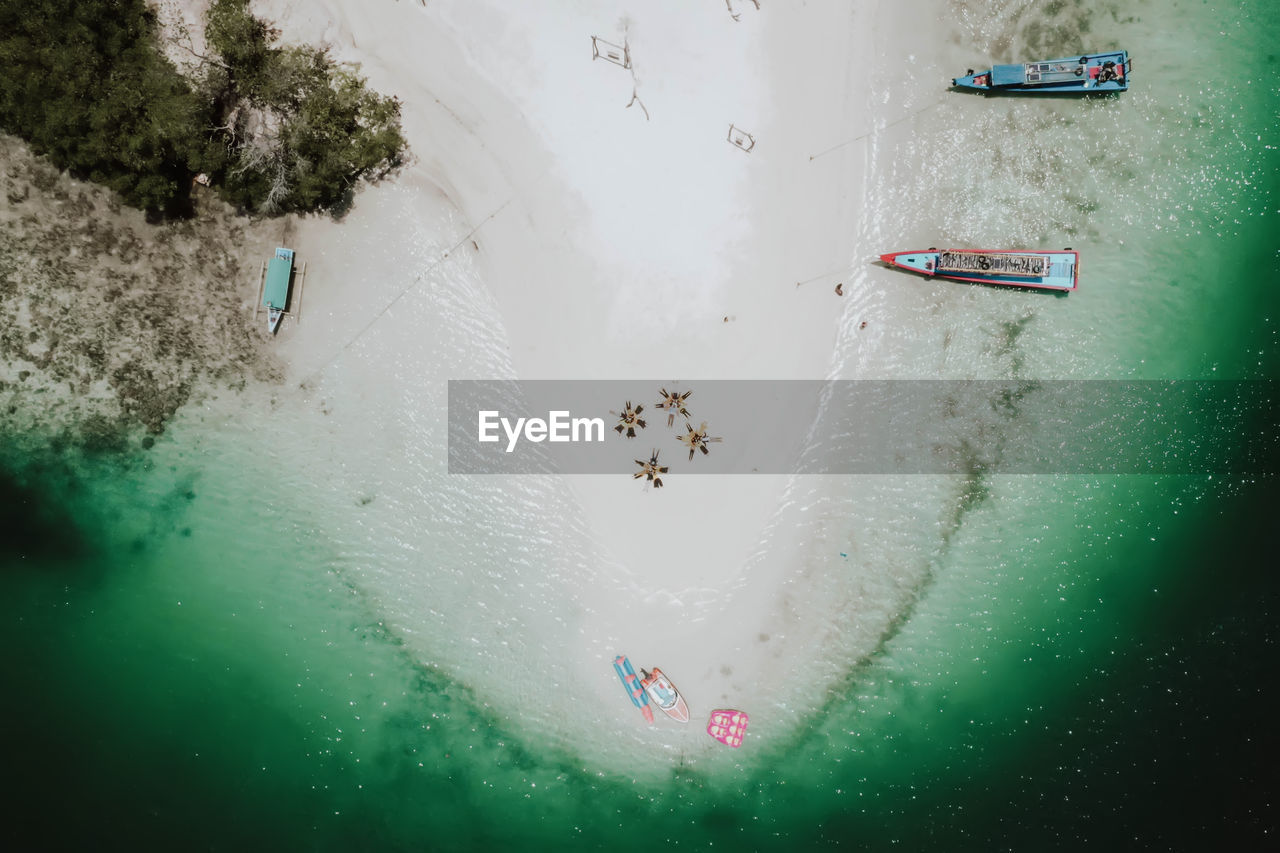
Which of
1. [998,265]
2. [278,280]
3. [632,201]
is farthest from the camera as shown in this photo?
[998,265]

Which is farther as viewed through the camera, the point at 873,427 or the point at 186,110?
the point at 873,427

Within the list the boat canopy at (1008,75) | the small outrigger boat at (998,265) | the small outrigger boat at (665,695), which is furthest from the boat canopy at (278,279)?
the boat canopy at (1008,75)

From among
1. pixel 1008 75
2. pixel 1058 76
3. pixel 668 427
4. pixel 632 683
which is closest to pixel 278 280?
pixel 668 427

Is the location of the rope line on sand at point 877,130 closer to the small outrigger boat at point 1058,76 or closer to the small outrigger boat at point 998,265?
the small outrigger boat at point 1058,76

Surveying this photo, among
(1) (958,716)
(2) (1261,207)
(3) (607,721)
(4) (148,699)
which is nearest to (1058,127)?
(2) (1261,207)

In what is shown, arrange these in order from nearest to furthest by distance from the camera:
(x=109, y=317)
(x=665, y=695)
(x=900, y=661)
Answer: (x=109, y=317), (x=665, y=695), (x=900, y=661)

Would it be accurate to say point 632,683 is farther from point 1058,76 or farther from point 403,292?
point 1058,76
